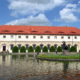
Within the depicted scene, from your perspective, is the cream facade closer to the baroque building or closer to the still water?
the baroque building

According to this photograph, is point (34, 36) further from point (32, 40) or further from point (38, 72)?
point (38, 72)

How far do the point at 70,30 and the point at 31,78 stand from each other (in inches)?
2676

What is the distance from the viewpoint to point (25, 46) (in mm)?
83000

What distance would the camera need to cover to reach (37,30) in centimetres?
8450

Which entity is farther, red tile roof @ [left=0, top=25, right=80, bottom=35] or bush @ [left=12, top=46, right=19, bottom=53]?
red tile roof @ [left=0, top=25, right=80, bottom=35]

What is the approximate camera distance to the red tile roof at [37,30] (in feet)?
270

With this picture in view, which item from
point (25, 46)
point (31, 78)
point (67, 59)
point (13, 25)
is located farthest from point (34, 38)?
point (31, 78)

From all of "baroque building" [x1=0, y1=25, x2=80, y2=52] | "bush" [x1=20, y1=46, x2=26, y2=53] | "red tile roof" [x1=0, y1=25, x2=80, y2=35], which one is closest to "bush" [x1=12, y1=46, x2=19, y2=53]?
"bush" [x1=20, y1=46, x2=26, y2=53]

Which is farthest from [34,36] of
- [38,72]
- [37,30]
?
[38,72]

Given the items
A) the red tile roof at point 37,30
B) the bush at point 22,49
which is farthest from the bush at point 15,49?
the red tile roof at point 37,30

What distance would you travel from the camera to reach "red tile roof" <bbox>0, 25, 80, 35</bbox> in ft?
270

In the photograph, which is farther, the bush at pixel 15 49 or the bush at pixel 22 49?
the bush at pixel 22 49

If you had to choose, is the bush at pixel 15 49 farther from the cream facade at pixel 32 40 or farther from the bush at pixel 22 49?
the cream facade at pixel 32 40

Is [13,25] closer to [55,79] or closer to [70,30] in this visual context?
[70,30]
